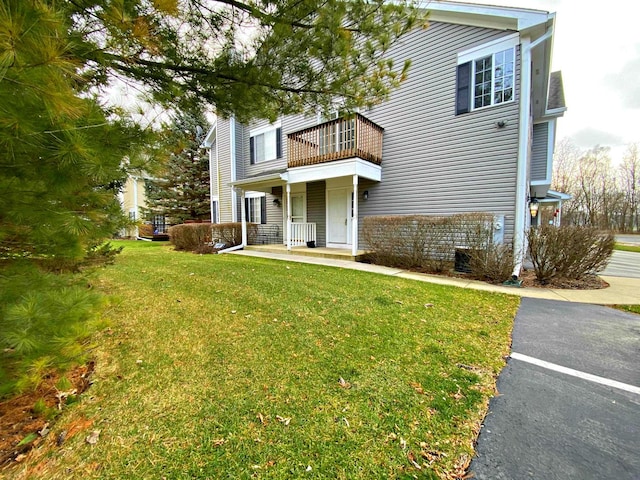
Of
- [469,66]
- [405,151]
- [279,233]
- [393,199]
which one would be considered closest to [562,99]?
[469,66]

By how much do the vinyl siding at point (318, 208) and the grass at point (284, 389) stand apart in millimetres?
6503

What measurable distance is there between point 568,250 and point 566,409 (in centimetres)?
510

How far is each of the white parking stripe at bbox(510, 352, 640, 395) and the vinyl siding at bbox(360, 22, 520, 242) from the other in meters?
5.07

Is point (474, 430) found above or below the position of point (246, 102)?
below

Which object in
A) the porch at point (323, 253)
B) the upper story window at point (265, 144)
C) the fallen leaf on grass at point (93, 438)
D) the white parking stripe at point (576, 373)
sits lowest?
the white parking stripe at point (576, 373)

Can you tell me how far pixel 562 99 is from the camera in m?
9.92

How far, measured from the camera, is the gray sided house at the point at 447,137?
270 inches

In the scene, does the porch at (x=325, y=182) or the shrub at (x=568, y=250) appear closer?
the shrub at (x=568, y=250)

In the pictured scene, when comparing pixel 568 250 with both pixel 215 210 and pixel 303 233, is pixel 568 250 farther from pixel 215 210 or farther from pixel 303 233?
pixel 215 210

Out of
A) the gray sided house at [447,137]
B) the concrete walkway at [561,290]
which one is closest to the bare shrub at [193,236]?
the gray sided house at [447,137]

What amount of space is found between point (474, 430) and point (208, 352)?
2.42 m

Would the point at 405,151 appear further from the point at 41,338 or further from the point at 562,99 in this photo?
the point at 41,338

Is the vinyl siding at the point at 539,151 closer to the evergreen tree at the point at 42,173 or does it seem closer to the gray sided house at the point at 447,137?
the gray sided house at the point at 447,137

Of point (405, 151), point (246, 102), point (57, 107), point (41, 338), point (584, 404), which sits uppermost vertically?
point (405, 151)
